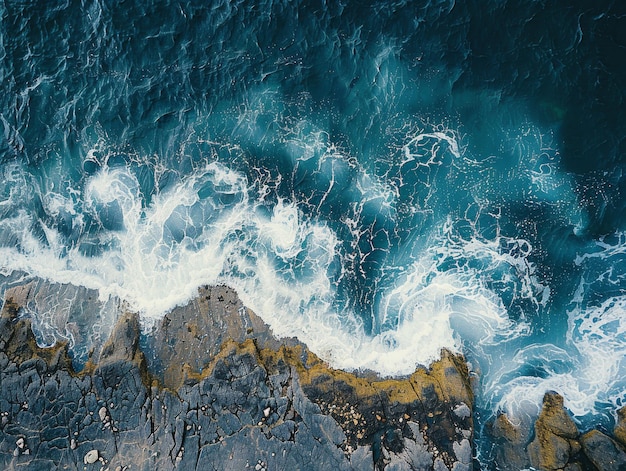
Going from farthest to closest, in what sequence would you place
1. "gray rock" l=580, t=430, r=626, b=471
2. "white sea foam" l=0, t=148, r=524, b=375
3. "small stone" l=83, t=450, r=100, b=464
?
"white sea foam" l=0, t=148, r=524, b=375
"small stone" l=83, t=450, r=100, b=464
"gray rock" l=580, t=430, r=626, b=471

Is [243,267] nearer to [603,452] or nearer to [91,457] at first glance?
[91,457]

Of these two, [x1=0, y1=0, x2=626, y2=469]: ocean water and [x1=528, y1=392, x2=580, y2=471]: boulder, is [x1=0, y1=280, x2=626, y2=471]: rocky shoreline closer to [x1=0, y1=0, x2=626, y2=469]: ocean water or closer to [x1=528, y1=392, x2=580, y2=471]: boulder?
[x1=528, y1=392, x2=580, y2=471]: boulder

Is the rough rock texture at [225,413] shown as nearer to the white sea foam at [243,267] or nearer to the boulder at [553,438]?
the white sea foam at [243,267]

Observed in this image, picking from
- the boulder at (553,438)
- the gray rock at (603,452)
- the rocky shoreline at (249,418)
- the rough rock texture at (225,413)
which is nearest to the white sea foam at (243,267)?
the rocky shoreline at (249,418)

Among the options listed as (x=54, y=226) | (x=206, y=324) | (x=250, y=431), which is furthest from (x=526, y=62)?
(x=54, y=226)

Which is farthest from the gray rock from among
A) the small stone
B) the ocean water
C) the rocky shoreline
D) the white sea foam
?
the small stone

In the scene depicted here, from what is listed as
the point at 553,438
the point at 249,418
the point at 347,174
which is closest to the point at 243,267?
the point at 249,418

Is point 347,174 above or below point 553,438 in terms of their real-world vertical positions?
above

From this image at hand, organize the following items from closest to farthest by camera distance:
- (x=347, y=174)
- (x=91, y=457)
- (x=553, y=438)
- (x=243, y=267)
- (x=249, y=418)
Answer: (x=91, y=457) → (x=249, y=418) → (x=553, y=438) → (x=243, y=267) → (x=347, y=174)
